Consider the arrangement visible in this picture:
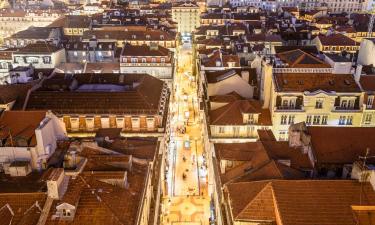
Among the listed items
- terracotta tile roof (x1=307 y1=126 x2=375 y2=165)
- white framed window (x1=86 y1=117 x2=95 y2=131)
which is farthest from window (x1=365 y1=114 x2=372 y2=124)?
white framed window (x1=86 y1=117 x2=95 y2=131)

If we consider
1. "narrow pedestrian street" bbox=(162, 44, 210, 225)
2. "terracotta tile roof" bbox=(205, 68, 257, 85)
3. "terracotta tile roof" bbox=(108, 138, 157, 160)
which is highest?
"terracotta tile roof" bbox=(205, 68, 257, 85)

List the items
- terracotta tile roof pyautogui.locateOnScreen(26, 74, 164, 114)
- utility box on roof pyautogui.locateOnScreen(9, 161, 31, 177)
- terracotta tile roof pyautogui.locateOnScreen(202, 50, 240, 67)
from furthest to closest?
terracotta tile roof pyautogui.locateOnScreen(202, 50, 240, 67) → terracotta tile roof pyautogui.locateOnScreen(26, 74, 164, 114) → utility box on roof pyautogui.locateOnScreen(9, 161, 31, 177)

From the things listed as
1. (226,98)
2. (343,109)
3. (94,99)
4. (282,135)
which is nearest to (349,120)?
(343,109)

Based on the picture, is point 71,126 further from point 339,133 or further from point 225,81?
point 339,133

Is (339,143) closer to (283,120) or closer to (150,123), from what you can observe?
(283,120)

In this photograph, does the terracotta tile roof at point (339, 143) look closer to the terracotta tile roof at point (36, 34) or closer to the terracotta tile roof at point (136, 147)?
the terracotta tile roof at point (136, 147)

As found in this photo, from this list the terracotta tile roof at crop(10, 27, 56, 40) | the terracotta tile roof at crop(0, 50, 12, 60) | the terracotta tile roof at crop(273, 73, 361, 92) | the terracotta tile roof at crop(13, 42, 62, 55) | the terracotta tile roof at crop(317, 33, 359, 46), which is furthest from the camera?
the terracotta tile roof at crop(10, 27, 56, 40)

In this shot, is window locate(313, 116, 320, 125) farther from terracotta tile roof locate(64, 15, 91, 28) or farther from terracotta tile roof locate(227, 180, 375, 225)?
terracotta tile roof locate(64, 15, 91, 28)
